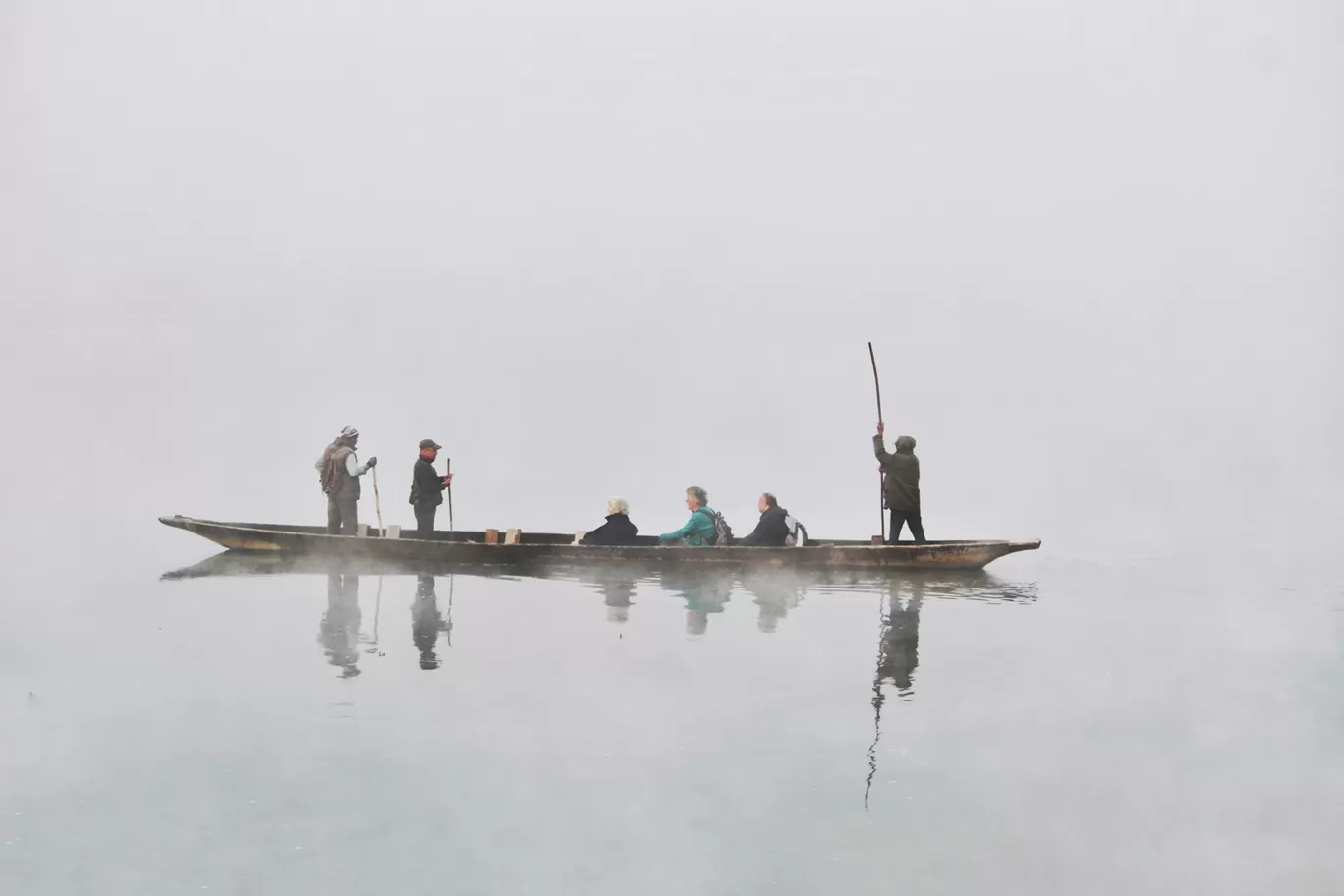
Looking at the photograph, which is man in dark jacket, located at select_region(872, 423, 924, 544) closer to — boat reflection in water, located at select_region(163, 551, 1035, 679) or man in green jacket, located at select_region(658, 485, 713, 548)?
boat reflection in water, located at select_region(163, 551, 1035, 679)

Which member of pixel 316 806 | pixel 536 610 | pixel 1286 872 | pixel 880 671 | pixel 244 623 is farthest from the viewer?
pixel 536 610

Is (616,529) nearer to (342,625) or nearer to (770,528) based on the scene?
(770,528)

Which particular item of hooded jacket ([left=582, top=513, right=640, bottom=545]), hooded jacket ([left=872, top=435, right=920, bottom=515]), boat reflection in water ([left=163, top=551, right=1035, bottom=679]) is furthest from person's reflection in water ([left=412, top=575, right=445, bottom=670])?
hooded jacket ([left=872, top=435, right=920, bottom=515])

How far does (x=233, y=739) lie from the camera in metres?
9.65

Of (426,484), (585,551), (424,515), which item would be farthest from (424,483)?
(585,551)

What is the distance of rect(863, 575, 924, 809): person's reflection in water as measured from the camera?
1027 centimetres

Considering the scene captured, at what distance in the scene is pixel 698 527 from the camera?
65.8 ft

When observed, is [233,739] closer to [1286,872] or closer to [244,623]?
[244,623]

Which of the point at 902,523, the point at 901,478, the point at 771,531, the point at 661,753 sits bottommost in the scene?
the point at 661,753

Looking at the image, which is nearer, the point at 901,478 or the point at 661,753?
the point at 661,753

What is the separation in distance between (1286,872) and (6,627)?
48.2ft

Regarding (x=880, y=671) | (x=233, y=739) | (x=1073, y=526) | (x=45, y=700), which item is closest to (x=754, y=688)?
(x=880, y=671)

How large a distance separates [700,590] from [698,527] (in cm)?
136

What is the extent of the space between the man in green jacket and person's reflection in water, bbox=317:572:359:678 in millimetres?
5121
